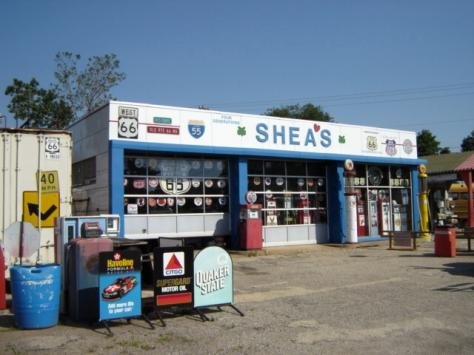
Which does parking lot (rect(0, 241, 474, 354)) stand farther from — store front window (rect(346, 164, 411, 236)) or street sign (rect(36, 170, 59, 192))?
store front window (rect(346, 164, 411, 236))

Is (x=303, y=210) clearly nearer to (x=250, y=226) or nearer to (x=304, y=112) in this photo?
(x=250, y=226)

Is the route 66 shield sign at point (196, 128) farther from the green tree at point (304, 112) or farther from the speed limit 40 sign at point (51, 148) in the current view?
the green tree at point (304, 112)

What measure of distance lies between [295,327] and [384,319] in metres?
1.55

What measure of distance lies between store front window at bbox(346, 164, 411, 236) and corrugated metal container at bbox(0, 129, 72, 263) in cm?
1432

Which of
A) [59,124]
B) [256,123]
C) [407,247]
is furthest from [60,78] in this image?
[407,247]

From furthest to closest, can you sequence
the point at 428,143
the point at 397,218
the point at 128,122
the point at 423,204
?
the point at 428,143
the point at 397,218
the point at 423,204
the point at 128,122

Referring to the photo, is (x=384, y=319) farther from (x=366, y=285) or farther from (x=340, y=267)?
(x=340, y=267)

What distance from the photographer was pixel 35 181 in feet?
39.9

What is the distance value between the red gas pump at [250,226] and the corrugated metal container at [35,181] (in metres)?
7.69

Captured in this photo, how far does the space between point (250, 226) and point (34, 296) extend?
11.3 metres

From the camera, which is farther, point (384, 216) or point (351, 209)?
point (384, 216)

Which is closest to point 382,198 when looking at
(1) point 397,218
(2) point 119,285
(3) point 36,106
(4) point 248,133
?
(1) point 397,218

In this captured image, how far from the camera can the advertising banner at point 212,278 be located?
905 cm

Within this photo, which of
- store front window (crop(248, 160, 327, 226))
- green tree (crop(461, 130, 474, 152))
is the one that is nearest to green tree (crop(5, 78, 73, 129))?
store front window (crop(248, 160, 327, 226))
